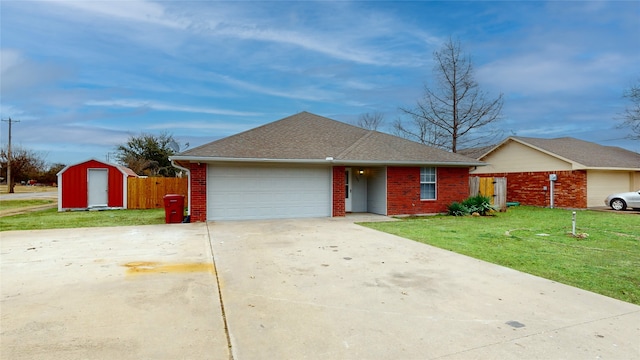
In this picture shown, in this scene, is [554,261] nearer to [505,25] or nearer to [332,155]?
[332,155]

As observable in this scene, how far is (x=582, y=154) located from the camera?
1870 cm

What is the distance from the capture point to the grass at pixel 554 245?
5.10m

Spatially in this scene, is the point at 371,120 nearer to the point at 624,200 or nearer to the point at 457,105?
the point at 457,105

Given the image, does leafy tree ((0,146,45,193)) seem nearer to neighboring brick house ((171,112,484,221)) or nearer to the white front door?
neighboring brick house ((171,112,484,221))

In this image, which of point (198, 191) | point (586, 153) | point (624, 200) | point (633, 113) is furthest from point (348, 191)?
point (633, 113)

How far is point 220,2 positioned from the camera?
11594mm

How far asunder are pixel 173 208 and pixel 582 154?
21.1m

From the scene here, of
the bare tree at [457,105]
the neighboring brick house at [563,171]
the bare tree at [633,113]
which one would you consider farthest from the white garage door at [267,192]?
the bare tree at [633,113]

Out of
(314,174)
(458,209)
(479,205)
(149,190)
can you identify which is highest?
(314,174)

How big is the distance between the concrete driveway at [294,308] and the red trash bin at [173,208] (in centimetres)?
456

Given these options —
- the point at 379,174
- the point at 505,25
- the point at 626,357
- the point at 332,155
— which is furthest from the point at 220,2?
the point at 626,357

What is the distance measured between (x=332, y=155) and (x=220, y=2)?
6658 mm

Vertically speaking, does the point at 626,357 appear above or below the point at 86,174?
below

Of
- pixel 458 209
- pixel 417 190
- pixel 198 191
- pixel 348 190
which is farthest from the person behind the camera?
pixel 348 190
